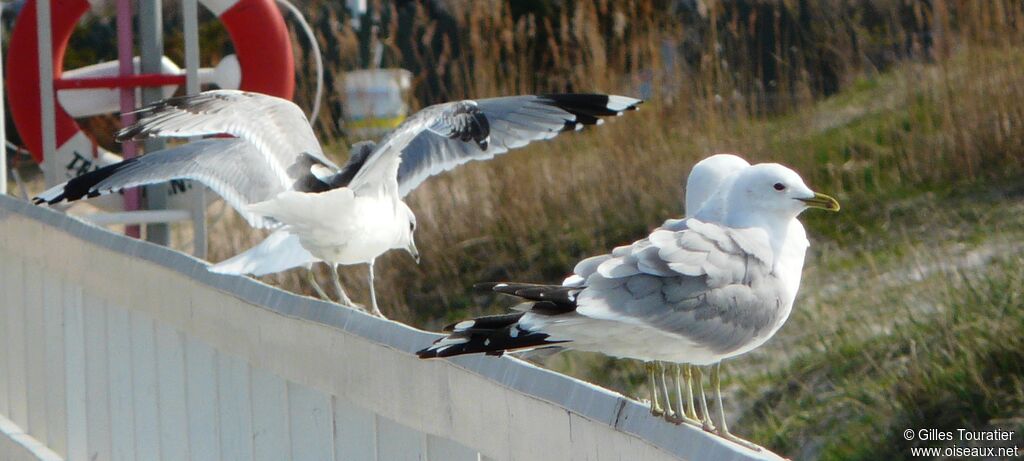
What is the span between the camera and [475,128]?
3805 millimetres

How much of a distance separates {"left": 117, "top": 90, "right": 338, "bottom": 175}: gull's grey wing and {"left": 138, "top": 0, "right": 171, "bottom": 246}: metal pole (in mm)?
875

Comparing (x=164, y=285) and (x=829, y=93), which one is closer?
(x=164, y=285)

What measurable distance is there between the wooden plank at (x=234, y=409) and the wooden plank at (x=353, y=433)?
0.38 metres

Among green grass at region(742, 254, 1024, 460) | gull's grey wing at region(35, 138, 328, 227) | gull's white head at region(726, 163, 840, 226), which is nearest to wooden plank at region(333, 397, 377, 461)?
gull's white head at region(726, 163, 840, 226)

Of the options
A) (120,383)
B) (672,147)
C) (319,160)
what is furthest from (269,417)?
(672,147)

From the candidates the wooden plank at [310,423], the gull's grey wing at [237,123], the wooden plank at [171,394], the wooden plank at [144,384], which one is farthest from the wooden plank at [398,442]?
the gull's grey wing at [237,123]

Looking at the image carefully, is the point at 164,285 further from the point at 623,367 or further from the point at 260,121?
the point at 623,367

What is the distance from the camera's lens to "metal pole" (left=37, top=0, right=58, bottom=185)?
533 centimetres

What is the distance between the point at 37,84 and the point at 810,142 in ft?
10.8

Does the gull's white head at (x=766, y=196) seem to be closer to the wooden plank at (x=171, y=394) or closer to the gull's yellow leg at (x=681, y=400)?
the gull's yellow leg at (x=681, y=400)

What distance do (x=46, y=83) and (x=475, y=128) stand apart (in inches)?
91.7

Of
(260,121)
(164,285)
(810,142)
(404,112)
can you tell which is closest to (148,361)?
(164,285)

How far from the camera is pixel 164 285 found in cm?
310

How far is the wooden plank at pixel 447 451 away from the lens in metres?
2.02
